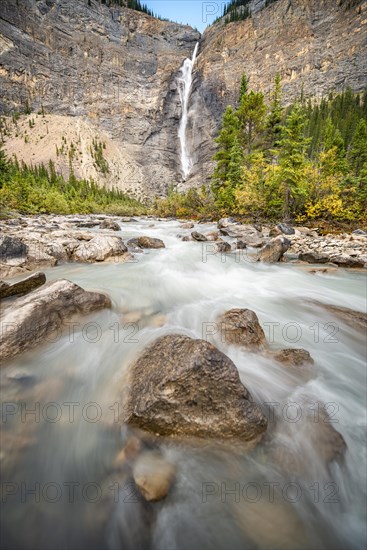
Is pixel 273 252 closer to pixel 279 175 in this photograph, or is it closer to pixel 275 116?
pixel 279 175

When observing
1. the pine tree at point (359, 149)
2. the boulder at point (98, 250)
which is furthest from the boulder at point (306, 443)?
the pine tree at point (359, 149)

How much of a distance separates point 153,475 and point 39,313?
8.92 ft

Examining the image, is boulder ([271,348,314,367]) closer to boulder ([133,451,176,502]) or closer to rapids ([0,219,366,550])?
rapids ([0,219,366,550])

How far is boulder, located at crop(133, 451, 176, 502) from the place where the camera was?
6.14 feet

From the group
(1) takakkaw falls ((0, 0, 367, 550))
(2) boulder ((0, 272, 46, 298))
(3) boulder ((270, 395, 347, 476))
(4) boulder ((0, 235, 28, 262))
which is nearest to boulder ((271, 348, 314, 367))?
(1) takakkaw falls ((0, 0, 367, 550))

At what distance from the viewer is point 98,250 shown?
848 centimetres

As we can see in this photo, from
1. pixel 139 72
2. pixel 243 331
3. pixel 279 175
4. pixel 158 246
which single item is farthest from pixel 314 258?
pixel 139 72

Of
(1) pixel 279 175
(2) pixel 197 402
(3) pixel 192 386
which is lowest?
(2) pixel 197 402

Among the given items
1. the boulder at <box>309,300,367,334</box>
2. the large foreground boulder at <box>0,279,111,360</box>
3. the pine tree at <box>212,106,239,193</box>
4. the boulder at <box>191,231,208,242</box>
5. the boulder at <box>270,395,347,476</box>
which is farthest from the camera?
the pine tree at <box>212,106,239,193</box>

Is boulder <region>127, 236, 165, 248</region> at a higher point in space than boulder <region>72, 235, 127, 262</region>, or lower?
lower

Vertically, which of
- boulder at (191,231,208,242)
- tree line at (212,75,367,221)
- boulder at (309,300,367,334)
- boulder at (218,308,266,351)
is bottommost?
boulder at (309,300,367,334)

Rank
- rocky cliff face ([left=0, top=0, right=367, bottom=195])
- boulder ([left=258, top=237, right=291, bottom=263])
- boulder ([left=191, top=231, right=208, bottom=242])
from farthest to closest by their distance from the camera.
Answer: rocky cliff face ([left=0, top=0, right=367, bottom=195])
boulder ([left=191, top=231, right=208, bottom=242])
boulder ([left=258, top=237, right=291, bottom=263])

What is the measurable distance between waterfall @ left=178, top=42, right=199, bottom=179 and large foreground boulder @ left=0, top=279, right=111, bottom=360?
259 feet

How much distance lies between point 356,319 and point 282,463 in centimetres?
382
